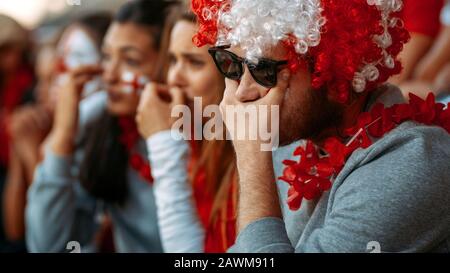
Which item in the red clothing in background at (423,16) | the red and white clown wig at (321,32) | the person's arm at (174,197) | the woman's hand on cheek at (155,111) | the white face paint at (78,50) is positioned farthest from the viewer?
the white face paint at (78,50)

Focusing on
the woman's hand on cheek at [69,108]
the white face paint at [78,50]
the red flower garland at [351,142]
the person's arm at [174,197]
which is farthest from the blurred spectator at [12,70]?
the red flower garland at [351,142]

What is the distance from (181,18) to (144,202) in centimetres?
67

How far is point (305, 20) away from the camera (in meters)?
1.47

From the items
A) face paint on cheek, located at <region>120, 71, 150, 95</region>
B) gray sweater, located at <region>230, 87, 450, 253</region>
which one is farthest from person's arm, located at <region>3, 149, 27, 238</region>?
gray sweater, located at <region>230, 87, 450, 253</region>

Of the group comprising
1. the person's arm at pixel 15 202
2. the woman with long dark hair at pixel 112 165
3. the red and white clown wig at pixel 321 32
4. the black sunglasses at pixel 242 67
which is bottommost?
the person's arm at pixel 15 202

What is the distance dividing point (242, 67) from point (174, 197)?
2.01 feet

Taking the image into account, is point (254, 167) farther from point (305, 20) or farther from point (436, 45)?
point (436, 45)

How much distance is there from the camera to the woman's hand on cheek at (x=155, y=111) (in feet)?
6.90

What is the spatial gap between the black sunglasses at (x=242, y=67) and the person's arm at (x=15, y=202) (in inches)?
71.2

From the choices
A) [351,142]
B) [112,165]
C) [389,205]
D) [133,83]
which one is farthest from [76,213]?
[389,205]

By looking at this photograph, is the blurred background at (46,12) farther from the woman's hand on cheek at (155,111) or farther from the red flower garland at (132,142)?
the woman's hand on cheek at (155,111)

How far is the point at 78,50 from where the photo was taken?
310 centimetres

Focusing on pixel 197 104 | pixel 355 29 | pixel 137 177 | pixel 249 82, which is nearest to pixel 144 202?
pixel 137 177

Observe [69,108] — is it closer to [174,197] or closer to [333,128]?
[174,197]
